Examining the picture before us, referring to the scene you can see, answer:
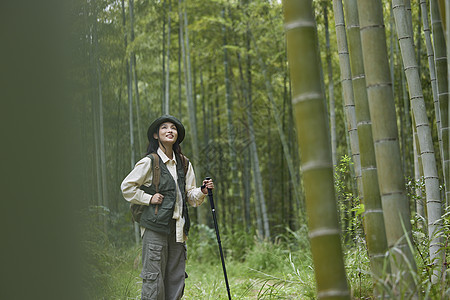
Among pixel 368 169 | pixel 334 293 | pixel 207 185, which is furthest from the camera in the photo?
pixel 207 185

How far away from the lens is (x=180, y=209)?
286 centimetres

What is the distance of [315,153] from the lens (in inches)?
60.9

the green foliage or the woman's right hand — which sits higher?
the woman's right hand

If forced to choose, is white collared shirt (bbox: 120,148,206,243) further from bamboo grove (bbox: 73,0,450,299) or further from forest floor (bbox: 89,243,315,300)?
forest floor (bbox: 89,243,315,300)

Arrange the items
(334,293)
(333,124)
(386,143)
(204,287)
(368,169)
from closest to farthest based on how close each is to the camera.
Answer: (334,293) < (386,143) < (368,169) < (204,287) < (333,124)

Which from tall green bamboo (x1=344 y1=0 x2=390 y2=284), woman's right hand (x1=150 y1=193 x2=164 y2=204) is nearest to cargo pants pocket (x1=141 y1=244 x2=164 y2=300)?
woman's right hand (x1=150 y1=193 x2=164 y2=204)

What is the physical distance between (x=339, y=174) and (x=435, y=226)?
2.65ft

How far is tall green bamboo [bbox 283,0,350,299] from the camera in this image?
1527 mm

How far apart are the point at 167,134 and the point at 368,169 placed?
1.36 m

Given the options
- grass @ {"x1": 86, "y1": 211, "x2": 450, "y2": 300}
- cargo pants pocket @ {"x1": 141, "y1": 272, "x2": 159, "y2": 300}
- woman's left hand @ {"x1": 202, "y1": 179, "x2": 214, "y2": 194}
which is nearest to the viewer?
grass @ {"x1": 86, "y1": 211, "x2": 450, "y2": 300}

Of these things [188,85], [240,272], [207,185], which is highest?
[188,85]

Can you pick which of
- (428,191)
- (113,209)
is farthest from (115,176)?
(428,191)

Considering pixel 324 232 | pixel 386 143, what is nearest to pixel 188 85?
pixel 386 143

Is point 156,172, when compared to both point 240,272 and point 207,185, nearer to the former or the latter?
point 207,185
